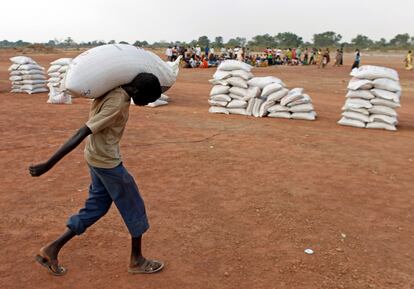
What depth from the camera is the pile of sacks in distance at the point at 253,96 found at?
8938 mm

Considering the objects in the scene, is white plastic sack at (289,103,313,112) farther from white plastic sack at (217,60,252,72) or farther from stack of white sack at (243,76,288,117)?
white plastic sack at (217,60,252,72)

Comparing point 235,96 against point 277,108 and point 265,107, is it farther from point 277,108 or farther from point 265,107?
point 277,108

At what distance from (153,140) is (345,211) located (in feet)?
12.0

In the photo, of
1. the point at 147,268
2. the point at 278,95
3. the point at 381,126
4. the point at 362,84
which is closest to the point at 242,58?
the point at 278,95

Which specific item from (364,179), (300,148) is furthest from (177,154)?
(364,179)

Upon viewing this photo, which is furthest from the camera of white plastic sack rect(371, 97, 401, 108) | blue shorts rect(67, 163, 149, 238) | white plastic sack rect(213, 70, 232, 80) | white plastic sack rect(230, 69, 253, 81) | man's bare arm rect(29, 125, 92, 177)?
white plastic sack rect(213, 70, 232, 80)

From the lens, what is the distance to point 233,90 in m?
9.45

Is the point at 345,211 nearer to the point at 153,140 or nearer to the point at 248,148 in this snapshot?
the point at 248,148

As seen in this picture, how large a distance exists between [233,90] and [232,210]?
586 cm

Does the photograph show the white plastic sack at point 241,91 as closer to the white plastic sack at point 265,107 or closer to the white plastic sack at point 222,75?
the white plastic sack at point 222,75

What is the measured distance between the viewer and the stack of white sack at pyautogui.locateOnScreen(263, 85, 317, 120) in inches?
350

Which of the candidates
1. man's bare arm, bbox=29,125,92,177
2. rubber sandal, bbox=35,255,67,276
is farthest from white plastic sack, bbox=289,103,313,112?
man's bare arm, bbox=29,125,92,177

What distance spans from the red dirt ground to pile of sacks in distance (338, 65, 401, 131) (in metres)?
0.60

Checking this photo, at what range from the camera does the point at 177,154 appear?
588 cm
